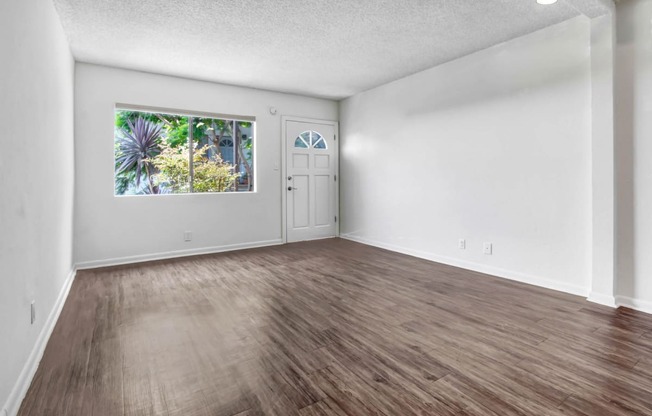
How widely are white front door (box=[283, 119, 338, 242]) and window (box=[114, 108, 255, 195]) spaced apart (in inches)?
29.2

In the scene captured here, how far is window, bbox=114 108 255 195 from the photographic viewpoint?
6.07 meters

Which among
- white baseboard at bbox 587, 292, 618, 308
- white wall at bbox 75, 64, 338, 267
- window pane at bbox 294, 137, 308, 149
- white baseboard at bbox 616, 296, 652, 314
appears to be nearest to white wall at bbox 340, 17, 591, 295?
white baseboard at bbox 587, 292, 618, 308

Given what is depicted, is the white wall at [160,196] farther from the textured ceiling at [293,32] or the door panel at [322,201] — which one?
the door panel at [322,201]

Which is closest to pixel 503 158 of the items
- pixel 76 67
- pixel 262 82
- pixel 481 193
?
pixel 481 193

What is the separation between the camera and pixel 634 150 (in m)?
2.75

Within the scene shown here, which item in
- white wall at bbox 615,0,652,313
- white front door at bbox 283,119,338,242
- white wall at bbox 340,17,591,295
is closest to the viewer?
white wall at bbox 615,0,652,313

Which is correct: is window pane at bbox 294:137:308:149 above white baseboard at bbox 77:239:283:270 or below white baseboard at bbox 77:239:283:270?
above

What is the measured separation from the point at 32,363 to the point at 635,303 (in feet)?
13.5

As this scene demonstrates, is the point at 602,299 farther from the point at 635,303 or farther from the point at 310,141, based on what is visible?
the point at 310,141

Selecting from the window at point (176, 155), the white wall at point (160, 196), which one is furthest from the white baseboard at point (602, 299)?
the window at point (176, 155)

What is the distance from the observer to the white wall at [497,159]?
313 cm

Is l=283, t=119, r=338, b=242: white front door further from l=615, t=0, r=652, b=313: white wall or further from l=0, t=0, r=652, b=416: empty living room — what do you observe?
l=615, t=0, r=652, b=313: white wall

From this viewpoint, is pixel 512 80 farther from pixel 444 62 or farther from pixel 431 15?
pixel 431 15

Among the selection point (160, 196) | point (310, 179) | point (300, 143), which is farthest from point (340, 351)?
point (300, 143)
